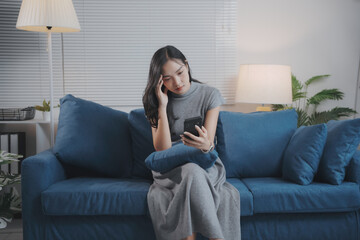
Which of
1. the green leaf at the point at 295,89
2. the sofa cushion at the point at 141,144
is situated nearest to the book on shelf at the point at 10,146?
the sofa cushion at the point at 141,144

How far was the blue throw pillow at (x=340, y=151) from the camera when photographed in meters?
2.09

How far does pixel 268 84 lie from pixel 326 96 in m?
0.70

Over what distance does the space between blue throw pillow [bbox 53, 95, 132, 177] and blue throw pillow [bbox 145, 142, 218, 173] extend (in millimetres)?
416

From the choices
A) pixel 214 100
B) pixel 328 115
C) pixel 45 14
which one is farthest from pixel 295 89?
pixel 45 14

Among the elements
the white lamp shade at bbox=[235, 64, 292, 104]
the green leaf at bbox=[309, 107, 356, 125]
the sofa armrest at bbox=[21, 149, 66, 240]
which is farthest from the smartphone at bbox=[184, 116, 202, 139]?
the green leaf at bbox=[309, 107, 356, 125]

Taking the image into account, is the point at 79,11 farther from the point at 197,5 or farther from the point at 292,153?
the point at 292,153

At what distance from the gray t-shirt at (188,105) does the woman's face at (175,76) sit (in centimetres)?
9

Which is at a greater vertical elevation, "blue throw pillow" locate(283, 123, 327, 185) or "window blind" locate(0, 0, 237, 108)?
"window blind" locate(0, 0, 237, 108)

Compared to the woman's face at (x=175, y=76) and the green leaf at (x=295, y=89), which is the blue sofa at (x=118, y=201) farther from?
the green leaf at (x=295, y=89)

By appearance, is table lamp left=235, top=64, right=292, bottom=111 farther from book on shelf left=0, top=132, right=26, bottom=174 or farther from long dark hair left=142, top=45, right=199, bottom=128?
book on shelf left=0, top=132, right=26, bottom=174

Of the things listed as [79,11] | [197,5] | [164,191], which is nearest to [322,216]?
[164,191]

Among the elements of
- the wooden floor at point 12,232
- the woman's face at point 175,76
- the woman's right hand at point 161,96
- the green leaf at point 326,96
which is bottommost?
the wooden floor at point 12,232

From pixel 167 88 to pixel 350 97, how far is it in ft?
7.01

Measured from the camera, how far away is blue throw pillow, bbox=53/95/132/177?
225cm
